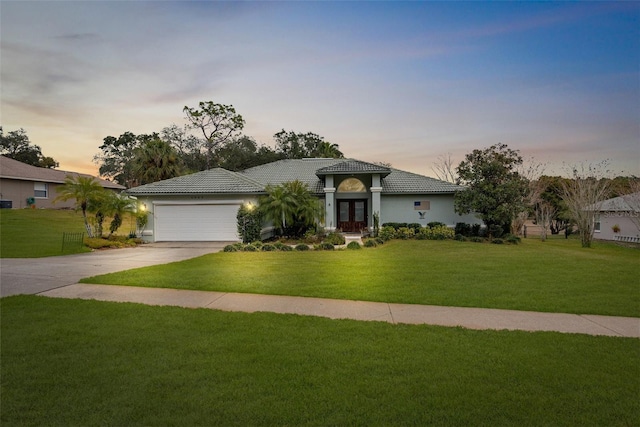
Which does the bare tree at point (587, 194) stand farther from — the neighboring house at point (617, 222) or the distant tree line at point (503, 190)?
the neighboring house at point (617, 222)

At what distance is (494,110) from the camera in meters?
20.2

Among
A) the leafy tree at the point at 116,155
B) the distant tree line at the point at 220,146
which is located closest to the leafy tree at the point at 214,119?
the distant tree line at the point at 220,146

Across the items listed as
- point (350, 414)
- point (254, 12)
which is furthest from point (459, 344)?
point (254, 12)

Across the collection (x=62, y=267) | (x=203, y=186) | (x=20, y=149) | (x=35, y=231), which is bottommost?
(x=62, y=267)

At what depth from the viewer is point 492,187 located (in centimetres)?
2075

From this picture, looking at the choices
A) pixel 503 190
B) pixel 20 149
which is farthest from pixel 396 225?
pixel 20 149

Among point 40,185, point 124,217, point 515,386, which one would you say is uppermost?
point 40,185

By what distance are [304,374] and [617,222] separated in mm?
35885

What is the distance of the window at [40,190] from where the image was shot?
31.6 meters

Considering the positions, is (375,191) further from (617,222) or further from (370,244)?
(617,222)

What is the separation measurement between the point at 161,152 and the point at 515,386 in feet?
106

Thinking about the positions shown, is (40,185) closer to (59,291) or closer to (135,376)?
(59,291)

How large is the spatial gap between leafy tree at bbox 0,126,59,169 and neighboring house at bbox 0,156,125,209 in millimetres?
20386

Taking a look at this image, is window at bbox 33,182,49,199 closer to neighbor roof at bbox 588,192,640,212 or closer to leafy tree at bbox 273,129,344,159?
leafy tree at bbox 273,129,344,159
